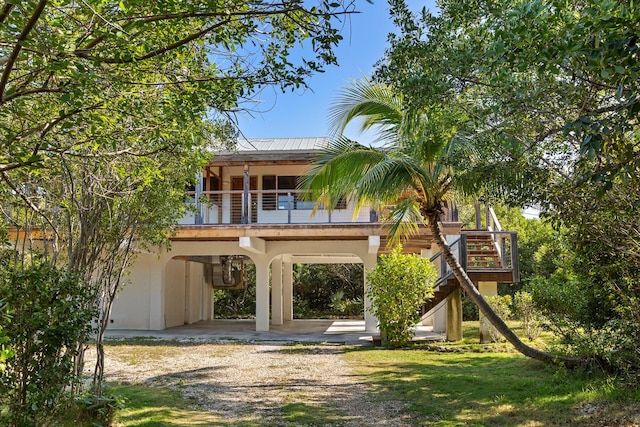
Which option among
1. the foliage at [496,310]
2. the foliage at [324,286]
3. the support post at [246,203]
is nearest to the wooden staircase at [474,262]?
the foliage at [496,310]

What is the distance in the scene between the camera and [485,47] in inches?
209

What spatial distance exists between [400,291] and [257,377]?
15.1 ft

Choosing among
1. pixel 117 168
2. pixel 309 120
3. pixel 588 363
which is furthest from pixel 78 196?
pixel 588 363

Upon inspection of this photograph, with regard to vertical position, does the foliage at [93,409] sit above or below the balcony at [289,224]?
below

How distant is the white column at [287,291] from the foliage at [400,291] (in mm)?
9316

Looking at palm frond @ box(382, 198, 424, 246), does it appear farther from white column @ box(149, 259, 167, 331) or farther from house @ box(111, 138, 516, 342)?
white column @ box(149, 259, 167, 331)

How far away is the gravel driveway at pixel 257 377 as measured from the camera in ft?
23.1

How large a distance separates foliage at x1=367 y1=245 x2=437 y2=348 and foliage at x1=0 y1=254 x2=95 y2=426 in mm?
9028

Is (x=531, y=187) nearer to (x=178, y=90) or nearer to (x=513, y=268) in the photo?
(x=178, y=90)

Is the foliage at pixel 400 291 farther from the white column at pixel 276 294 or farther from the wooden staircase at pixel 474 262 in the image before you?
the white column at pixel 276 294

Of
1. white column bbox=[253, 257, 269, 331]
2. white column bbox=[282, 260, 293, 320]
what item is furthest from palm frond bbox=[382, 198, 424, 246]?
white column bbox=[282, 260, 293, 320]

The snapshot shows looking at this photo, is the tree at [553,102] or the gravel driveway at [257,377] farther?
the gravel driveway at [257,377]

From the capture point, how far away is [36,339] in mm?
4500

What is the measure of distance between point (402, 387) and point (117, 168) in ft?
17.7
